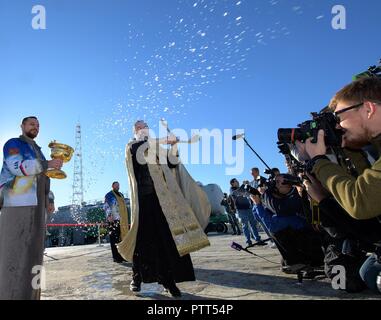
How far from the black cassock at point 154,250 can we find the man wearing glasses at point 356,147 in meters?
2.67

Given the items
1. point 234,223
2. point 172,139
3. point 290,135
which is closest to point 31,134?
point 172,139

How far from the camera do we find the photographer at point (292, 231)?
452 centimetres

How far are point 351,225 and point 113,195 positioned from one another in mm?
7177

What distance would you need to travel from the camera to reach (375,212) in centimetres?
160

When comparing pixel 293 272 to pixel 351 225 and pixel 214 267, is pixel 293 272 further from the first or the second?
pixel 351 225

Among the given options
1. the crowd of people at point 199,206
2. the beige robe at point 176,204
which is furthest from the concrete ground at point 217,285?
the beige robe at point 176,204

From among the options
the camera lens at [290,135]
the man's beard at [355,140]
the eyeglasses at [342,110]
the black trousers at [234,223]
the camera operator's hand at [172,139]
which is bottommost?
the black trousers at [234,223]

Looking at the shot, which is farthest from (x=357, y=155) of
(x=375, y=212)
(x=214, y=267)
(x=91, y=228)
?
(x=91, y=228)

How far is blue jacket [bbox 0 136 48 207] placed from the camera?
3.40 meters

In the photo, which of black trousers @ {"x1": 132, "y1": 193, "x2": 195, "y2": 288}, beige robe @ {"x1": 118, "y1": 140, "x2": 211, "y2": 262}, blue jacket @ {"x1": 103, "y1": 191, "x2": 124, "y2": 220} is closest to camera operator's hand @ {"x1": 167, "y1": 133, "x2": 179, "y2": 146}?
beige robe @ {"x1": 118, "y1": 140, "x2": 211, "y2": 262}

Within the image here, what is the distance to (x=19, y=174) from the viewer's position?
342 cm

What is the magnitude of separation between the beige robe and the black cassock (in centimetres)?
8

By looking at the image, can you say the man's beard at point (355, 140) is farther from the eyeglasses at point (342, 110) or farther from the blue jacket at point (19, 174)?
the blue jacket at point (19, 174)

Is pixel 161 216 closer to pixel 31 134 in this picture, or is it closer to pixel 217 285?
pixel 217 285
